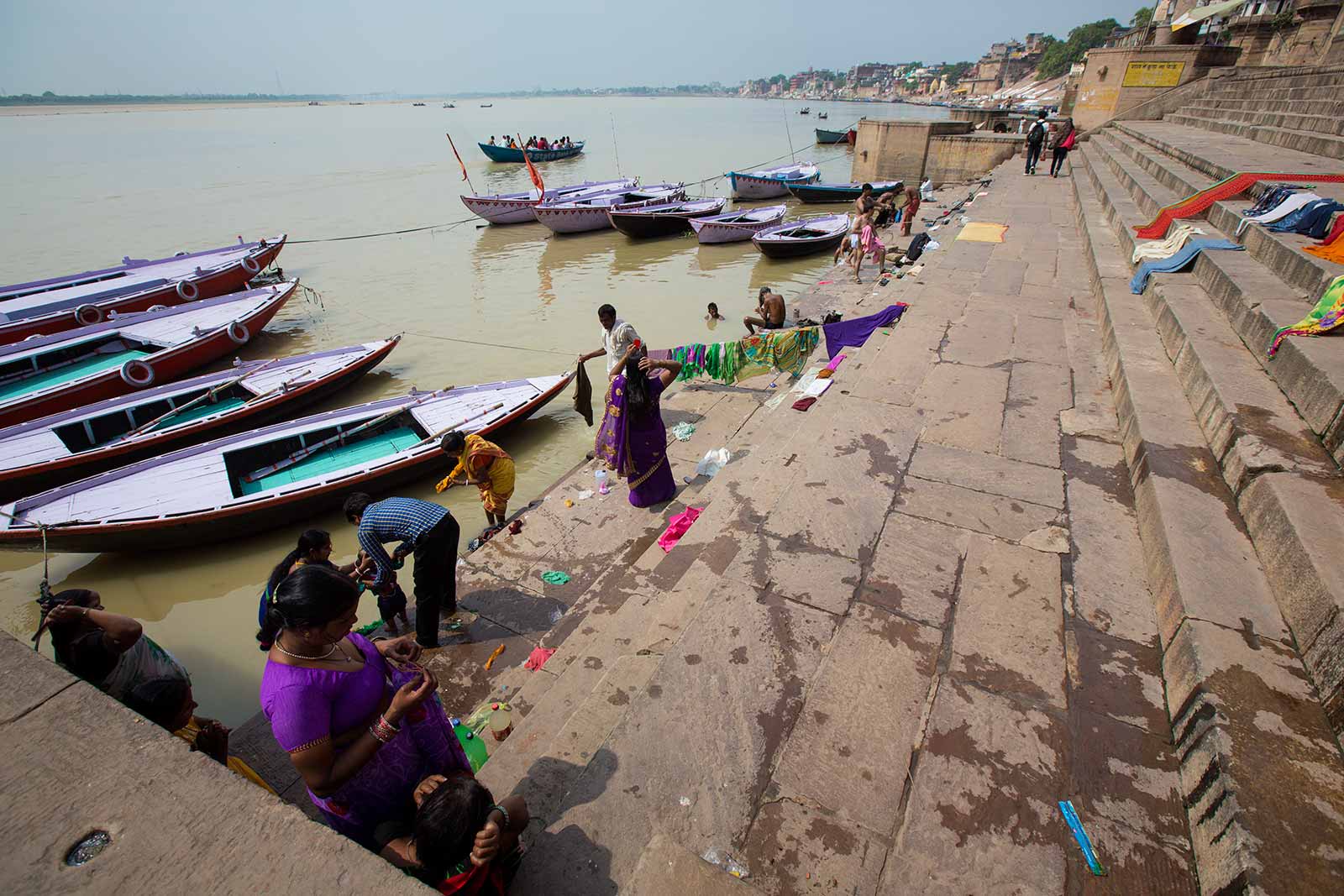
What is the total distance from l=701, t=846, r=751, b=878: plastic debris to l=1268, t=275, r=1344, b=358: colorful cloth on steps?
179 inches

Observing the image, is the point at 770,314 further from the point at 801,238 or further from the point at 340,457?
the point at 801,238

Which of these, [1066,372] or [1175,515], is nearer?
[1175,515]

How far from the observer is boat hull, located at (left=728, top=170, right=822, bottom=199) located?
24828 mm

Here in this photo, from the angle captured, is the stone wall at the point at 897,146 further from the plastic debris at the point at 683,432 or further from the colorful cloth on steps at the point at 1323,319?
the colorful cloth on steps at the point at 1323,319

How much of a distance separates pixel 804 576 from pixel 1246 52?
121 ft

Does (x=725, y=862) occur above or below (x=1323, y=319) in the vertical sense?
below

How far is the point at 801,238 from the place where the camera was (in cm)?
1550

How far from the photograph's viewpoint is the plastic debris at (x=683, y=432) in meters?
6.70

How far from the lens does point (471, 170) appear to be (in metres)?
38.8

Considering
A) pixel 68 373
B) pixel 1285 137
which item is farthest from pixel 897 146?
pixel 68 373

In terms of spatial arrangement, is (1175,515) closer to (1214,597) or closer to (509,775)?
(1214,597)

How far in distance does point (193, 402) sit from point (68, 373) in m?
3.93

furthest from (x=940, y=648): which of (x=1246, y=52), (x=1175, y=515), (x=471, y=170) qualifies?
(x=471, y=170)

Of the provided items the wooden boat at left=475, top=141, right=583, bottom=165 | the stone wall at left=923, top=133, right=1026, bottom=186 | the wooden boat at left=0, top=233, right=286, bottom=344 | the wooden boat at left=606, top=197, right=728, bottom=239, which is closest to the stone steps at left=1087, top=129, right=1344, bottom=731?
the wooden boat at left=606, top=197, right=728, bottom=239
